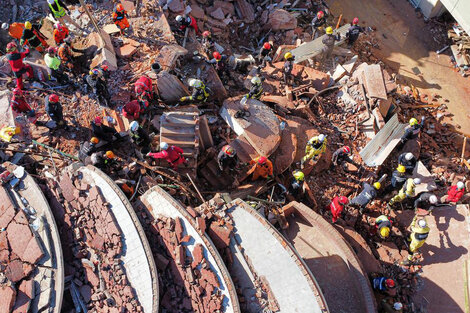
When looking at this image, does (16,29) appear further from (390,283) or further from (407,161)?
(390,283)

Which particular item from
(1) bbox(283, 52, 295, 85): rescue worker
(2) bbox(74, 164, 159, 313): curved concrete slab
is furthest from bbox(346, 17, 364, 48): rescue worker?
(2) bbox(74, 164, 159, 313): curved concrete slab

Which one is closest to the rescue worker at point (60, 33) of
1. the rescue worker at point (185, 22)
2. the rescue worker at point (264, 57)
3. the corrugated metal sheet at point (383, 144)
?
the rescue worker at point (185, 22)

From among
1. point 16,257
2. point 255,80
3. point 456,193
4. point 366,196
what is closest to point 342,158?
point 366,196

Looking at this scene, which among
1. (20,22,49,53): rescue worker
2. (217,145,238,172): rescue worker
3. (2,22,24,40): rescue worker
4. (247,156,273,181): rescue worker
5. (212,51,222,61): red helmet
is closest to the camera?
(217,145,238,172): rescue worker

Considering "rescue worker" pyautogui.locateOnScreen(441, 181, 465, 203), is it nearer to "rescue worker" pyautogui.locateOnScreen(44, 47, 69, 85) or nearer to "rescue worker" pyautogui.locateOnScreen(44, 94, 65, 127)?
"rescue worker" pyautogui.locateOnScreen(44, 94, 65, 127)

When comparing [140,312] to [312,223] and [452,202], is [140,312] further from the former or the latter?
[452,202]

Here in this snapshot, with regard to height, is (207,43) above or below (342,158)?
above

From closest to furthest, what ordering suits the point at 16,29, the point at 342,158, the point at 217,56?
the point at 342,158 < the point at 217,56 < the point at 16,29

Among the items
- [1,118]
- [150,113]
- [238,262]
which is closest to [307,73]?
[150,113]
